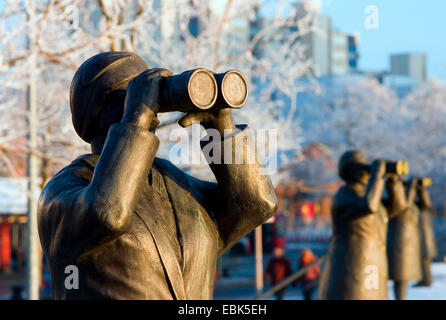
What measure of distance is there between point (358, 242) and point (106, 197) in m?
5.98

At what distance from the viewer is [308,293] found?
15.4 metres

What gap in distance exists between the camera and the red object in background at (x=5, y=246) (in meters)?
25.5

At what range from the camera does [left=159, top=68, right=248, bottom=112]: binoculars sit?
2443mm

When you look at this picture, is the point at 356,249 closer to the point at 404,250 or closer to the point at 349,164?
the point at 349,164

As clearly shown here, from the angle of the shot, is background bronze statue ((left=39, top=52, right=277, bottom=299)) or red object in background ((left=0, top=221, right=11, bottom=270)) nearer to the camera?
background bronze statue ((left=39, top=52, right=277, bottom=299))

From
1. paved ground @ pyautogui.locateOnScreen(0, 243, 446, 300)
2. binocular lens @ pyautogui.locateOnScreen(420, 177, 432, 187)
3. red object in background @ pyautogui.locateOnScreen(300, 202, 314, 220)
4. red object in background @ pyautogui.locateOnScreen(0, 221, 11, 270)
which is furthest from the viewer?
red object in background @ pyautogui.locateOnScreen(300, 202, 314, 220)

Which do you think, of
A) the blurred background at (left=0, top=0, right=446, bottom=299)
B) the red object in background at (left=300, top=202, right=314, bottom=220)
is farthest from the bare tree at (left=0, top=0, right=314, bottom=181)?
the red object in background at (left=300, top=202, right=314, bottom=220)

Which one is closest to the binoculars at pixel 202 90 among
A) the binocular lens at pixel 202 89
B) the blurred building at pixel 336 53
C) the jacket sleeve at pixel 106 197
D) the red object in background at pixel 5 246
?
the binocular lens at pixel 202 89

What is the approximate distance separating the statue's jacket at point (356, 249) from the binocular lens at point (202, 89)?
566 cm

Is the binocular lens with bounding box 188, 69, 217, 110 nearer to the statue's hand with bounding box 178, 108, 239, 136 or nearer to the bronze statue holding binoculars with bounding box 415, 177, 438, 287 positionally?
Result: the statue's hand with bounding box 178, 108, 239, 136

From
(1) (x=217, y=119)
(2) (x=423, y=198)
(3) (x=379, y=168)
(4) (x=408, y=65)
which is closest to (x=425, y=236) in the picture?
(2) (x=423, y=198)

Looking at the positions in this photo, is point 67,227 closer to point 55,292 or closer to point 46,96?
point 55,292

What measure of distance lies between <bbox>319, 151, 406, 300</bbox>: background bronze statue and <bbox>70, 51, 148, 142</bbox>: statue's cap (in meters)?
5.42

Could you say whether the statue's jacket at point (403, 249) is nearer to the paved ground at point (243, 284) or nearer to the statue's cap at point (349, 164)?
the paved ground at point (243, 284)
